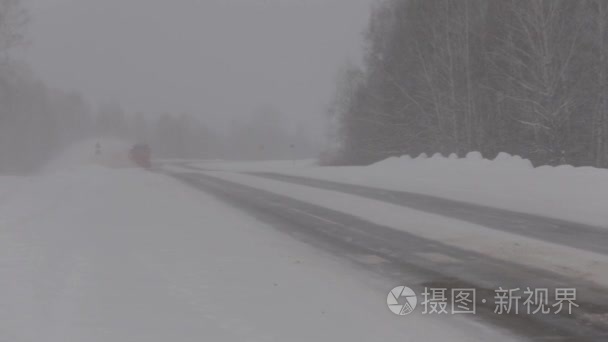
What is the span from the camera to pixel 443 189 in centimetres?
Result: 1769

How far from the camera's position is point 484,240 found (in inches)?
371

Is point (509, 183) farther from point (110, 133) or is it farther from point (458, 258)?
point (110, 133)

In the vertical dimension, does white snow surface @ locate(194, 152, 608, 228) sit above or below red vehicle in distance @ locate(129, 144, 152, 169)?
above

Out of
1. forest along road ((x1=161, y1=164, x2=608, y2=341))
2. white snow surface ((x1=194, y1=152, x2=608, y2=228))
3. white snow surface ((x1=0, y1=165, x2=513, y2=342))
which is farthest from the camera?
white snow surface ((x1=194, y1=152, x2=608, y2=228))

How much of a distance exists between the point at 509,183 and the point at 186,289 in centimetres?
1292

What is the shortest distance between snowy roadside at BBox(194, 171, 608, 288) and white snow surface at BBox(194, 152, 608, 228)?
2.24m

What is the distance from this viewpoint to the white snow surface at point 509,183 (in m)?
13.1

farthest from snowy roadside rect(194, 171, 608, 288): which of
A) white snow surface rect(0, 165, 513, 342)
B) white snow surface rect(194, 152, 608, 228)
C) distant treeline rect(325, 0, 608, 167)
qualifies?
distant treeline rect(325, 0, 608, 167)

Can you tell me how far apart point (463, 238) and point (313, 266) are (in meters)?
2.99

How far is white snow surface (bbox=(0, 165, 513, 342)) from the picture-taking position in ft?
17.0

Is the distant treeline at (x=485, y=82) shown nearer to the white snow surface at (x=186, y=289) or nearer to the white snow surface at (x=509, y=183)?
the white snow surface at (x=509, y=183)

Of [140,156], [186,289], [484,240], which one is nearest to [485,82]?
[484,240]

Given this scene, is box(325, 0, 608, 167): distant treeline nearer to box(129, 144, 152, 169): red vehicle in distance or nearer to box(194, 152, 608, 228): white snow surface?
box(194, 152, 608, 228): white snow surface

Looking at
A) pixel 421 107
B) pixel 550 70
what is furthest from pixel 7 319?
pixel 421 107
